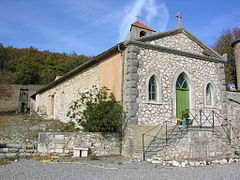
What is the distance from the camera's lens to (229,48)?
29891 mm

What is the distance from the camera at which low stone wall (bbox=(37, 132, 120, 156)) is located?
9.12m

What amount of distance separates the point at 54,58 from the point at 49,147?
49.2 metres

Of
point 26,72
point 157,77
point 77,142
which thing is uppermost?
point 26,72

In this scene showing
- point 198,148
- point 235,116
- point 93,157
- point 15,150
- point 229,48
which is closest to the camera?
point 93,157

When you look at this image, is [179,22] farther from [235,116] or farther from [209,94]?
[235,116]

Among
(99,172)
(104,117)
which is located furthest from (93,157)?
(99,172)

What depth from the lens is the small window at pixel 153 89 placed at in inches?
419

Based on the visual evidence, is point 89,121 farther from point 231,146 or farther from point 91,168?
point 231,146

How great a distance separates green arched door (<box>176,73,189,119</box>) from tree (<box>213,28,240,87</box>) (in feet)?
63.2

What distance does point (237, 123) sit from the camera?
1309 centimetres

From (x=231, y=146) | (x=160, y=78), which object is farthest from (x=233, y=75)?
(x=160, y=78)

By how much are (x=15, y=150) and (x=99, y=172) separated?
172 inches

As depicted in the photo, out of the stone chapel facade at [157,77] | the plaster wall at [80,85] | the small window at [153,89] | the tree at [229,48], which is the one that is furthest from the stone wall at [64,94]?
the tree at [229,48]

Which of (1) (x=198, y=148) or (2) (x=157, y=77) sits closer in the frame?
(1) (x=198, y=148)
